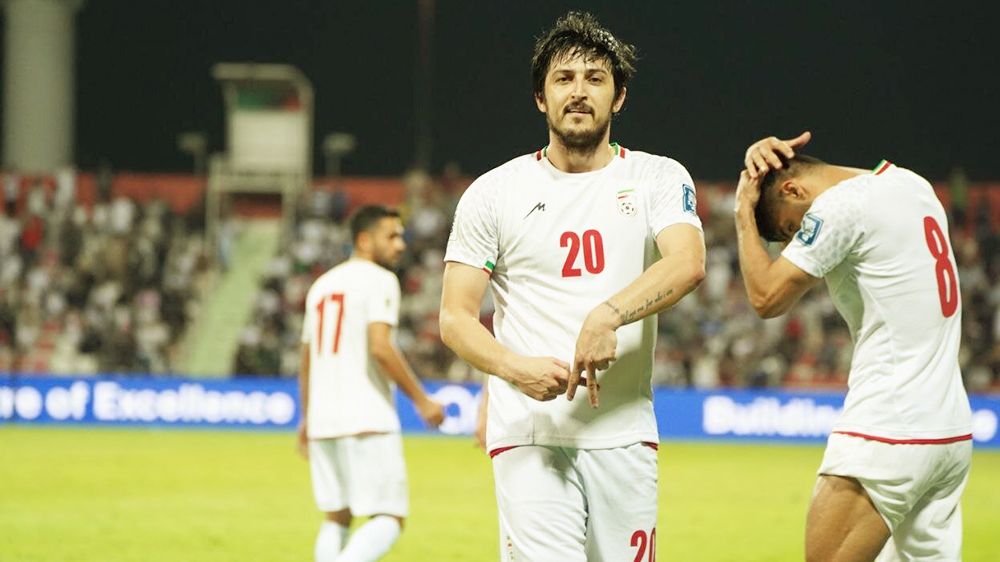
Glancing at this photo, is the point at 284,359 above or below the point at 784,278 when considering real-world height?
below

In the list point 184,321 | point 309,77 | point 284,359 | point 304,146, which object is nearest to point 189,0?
point 309,77

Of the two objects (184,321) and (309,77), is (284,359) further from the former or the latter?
(309,77)

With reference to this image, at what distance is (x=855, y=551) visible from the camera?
4316mm

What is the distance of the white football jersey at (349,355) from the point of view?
7.09 metres

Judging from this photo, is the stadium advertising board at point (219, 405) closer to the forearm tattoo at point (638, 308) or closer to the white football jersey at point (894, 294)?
the white football jersey at point (894, 294)

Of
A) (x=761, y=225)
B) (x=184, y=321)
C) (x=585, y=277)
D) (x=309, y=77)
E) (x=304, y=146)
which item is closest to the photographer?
(x=585, y=277)

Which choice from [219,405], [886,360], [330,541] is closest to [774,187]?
[886,360]

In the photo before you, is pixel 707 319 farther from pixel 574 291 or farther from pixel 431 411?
pixel 574 291

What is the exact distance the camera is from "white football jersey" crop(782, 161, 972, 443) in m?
4.26

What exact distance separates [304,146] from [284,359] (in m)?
9.12

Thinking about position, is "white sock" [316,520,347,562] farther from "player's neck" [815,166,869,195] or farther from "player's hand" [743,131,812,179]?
"player's neck" [815,166,869,195]

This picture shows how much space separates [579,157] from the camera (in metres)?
4.29

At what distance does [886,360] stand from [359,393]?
3.55 metres

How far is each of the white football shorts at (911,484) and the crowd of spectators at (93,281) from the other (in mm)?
20081
